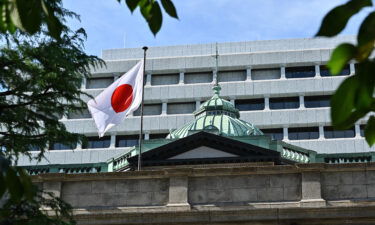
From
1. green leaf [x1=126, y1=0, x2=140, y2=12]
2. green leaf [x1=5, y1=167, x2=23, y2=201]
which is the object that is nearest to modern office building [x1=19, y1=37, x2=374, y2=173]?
green leaf [x1=126, y1=0, x2=140, y2=12]

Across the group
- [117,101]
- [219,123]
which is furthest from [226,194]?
[219,123]

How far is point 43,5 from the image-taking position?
11.1ft

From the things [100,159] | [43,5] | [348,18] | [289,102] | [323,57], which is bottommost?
[348,18]

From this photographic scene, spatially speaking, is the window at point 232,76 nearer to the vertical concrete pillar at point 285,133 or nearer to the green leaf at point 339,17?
the vertical concrete pillar at point 285,133

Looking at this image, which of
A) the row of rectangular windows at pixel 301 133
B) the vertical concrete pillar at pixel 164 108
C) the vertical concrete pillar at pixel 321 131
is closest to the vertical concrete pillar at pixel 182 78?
the vertical concrete pillar at pixel 164 108

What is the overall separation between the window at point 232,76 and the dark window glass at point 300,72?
4.53 meters

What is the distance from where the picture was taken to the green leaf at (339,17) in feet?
8.29

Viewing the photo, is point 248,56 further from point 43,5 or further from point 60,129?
point 43,5

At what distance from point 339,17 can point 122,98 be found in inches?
1031

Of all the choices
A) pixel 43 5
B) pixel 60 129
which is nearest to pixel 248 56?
pixel 60 129

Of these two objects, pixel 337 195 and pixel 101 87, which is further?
pixel 101 87

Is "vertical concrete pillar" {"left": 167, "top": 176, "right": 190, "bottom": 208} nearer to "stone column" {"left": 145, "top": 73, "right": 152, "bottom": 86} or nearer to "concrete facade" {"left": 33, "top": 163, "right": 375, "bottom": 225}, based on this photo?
"concrete facade" {"left": 33, "top": 163, "right": 375, "bottom": 225}

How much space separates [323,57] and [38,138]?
59.5m

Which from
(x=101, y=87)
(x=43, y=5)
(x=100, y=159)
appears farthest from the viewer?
(x=101, y=87)
